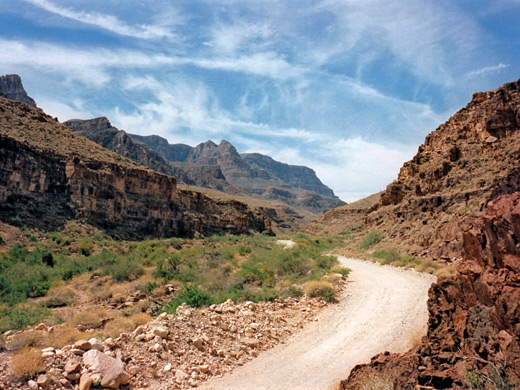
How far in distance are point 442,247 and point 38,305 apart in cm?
2055

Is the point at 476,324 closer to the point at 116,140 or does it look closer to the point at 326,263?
the point at 326,263

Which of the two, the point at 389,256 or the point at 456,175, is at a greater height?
the point at 456,175

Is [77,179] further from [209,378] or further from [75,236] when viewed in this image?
[209,378]

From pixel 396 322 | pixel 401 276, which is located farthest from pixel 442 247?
pixel 396 322

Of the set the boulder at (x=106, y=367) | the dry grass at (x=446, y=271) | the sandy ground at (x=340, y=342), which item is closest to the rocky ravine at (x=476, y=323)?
the sandy ground at (x=340, y=342)

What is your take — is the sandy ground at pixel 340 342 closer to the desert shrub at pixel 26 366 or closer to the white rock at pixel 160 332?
the white rock at pixel 160 332

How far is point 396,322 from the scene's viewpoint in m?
9.38

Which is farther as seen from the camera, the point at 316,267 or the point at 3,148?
the point at 3,148

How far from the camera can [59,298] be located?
49.1 feet

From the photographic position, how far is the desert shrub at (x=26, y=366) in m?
5.30

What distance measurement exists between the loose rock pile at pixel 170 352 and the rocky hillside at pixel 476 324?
344 cm

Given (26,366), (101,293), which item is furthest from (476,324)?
(101,293)

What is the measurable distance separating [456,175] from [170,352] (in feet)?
93.2

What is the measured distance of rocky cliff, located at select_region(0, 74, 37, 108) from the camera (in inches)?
5579
